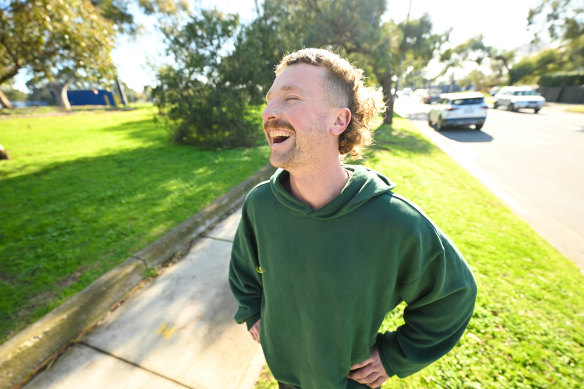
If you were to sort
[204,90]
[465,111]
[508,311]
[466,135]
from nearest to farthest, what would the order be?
1. [508,311]
2. [204,90]
3. [466,135]
4. [465,111]

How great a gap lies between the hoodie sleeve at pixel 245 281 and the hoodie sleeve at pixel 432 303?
801 mm

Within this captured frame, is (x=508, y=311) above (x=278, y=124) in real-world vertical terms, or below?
below

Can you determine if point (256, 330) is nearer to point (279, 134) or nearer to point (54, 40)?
point (279, 134)

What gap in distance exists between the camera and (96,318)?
8.73 ft

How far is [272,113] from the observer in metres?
1.14

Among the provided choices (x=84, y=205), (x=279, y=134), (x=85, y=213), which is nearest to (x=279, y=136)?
(x=279, y=134)

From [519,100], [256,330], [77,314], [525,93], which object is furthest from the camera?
[525,93]

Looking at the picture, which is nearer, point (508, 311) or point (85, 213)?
point (508, 311)

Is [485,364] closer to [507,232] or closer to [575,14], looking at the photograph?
[507,232]

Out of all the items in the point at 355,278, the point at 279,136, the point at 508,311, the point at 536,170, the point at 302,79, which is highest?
the point at 302,79

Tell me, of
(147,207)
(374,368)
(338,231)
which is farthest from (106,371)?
(147,207)

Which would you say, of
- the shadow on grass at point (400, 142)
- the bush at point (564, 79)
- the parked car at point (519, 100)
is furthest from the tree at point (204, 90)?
the bush at point (564, 79)

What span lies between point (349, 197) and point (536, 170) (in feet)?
29.5

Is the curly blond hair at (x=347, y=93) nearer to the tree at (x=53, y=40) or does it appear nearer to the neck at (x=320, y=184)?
the neck at (x=320, y=184)
